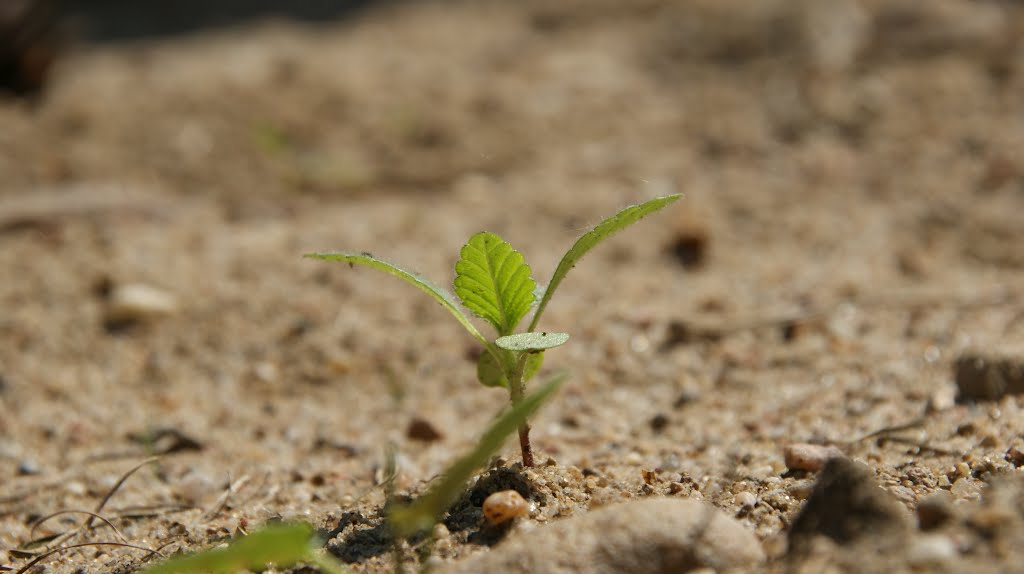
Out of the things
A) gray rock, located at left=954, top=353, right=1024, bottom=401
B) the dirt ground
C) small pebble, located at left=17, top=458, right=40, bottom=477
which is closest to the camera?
the dirt ground

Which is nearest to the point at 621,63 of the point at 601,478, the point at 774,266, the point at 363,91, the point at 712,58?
the point at 712,58

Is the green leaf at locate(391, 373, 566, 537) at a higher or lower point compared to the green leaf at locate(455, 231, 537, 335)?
lower

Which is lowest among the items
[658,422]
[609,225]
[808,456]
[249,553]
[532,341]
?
[658,422]

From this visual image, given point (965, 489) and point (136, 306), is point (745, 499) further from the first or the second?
point (136, 306)

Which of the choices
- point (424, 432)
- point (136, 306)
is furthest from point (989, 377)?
point (136, 306)

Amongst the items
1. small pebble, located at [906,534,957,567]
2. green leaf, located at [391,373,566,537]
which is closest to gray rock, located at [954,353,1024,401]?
small pebble, located at [906,534,957,567]

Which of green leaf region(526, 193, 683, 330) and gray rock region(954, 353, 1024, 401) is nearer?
green leaf region(526, 193, 683, 330)

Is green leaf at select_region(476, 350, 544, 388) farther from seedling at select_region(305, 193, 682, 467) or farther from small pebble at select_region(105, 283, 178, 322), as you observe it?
small pebble at select_region(105, 283, 178, 322)
